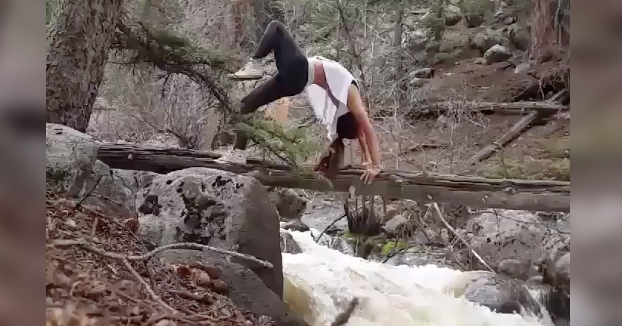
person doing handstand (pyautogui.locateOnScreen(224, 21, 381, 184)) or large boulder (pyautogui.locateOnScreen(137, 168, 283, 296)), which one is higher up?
person doing handstand (pyautogui.locateOnScreen(224, 21, 381, 184))

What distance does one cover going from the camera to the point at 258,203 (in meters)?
1.68

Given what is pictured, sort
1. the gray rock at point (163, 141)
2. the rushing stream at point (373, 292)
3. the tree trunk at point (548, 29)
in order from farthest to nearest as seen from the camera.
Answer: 1. the gray rock at point (163, 141)
2. the rushing stream at point (373, 292)
3. the tree trunk at point (548, 29)

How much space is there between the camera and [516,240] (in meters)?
1.55

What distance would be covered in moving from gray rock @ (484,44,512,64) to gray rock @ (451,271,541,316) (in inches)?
22.6

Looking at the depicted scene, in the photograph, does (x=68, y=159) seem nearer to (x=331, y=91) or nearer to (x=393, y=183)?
(x=331, y=91)

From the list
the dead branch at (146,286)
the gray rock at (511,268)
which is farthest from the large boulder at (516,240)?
the dead branch at (146,286)

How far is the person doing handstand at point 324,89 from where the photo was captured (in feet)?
5.36

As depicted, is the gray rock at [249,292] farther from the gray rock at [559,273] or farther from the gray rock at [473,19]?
the gray rock at [473,19]

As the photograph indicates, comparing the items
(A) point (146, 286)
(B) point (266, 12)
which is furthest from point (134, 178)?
(B) point (266, 12)

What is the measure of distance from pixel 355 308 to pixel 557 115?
2.47 feet

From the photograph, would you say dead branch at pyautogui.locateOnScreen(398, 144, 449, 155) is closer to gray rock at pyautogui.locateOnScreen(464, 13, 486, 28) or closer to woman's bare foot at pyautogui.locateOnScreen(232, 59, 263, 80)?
gray rock at pyautogui.locateOnScreen(464, 13, 486, 28)

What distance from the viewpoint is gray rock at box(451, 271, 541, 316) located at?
5.12 ft

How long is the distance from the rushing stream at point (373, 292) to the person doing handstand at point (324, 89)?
0.81 feet

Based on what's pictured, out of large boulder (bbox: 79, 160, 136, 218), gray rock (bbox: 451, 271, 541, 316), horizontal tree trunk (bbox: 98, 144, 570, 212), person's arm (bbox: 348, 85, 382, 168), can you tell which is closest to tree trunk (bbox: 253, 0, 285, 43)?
person's arm (bbox: 348, 85, 382, 168)
